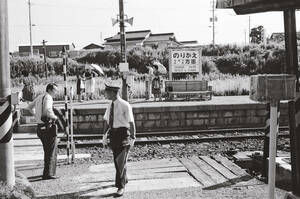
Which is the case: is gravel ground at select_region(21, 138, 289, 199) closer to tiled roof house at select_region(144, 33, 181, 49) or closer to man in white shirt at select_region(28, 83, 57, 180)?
man in white shirt at select_region(28, 83, 57, 180)

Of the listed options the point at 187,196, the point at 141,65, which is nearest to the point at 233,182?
the point at 187,196

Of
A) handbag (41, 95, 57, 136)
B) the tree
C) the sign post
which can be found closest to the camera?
handbag (41, 95, 57, 136)

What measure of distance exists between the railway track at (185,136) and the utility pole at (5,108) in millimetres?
4874

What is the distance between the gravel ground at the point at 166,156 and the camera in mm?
6641

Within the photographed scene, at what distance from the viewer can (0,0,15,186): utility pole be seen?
6.24 m

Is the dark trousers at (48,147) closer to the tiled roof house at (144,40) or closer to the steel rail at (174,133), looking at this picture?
the steel rail at (174,133)

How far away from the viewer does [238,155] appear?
960cm

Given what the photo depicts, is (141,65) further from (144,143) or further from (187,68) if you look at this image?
(144,143)

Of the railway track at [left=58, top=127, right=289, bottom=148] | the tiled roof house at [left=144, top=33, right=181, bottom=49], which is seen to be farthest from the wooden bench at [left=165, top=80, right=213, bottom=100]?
the tiled roof house at [left=144, top=33, right=181, bottom=49]

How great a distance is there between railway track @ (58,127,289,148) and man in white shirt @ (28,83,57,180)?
3555 mm

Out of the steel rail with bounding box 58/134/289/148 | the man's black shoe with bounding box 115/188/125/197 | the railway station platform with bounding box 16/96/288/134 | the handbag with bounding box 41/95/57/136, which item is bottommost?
the man's black shoe with bounding box 115/188/125/197

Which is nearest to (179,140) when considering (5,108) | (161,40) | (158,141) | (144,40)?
(158,141)

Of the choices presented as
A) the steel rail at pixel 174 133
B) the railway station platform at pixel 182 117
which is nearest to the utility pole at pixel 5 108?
the steel rail at pixel 174 133

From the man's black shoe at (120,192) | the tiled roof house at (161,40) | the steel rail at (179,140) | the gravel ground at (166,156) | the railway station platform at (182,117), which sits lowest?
the gravel ground at (166,156)
